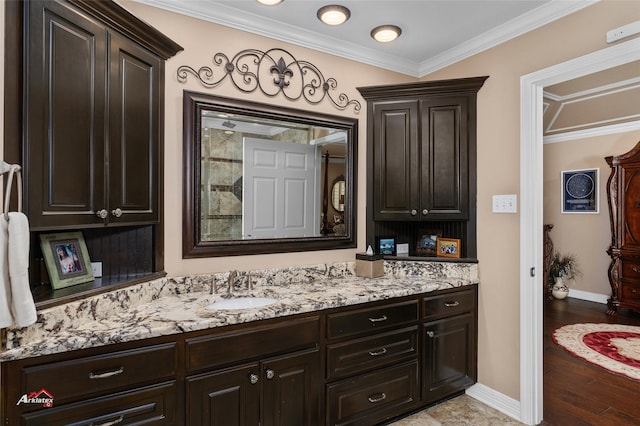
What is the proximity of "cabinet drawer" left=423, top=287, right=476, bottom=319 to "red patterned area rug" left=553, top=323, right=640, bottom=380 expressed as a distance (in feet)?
4.89

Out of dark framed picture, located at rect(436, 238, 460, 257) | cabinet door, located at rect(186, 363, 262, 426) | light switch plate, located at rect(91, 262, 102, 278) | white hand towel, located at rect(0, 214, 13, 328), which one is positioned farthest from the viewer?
dark framed picture, located at rect(436, 238, 460, 257)

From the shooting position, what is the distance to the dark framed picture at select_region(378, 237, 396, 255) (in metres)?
2.92

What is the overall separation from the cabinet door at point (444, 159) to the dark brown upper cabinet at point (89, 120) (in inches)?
73.1

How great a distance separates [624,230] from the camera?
4.44 m

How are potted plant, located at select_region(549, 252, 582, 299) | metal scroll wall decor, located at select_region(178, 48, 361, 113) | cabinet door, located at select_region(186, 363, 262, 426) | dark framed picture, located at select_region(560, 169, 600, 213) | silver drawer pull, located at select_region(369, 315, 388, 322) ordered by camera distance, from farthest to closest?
1. potted plant, located at select_region(549, 252, 582, 299)
2. dark framed picture, located at select_region(560, 169, 600, 213)
3. metal scroll wall decor, located at select_region(178, 48, 361, 113)
4. silver drawer pull, located at select_region(369, 315, 388, 322)
5. cabinet door, located at select_region(186, 363, 262, 426)

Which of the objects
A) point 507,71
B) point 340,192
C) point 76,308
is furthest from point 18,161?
point 507,71

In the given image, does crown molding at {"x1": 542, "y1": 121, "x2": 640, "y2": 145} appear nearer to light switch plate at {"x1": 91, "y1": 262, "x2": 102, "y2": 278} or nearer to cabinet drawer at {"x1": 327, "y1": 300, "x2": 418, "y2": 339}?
cabinet drawer at {"x1": 327, "y1": 300, "x2": 418, "y2": 339}

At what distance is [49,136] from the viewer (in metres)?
1.42

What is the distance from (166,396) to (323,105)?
6.77 feet

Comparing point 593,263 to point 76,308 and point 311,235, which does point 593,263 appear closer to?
point 311,235

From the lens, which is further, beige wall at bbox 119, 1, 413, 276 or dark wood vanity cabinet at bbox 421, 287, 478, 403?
dark wood vanity cabinet at bbox 421, 287, 478, 403

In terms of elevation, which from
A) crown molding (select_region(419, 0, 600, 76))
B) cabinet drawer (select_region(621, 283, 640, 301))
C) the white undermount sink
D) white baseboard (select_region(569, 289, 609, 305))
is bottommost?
white baseboard (select_region(569, 289, 609, 305))

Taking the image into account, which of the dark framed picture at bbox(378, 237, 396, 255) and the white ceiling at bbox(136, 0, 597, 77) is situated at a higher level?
the white ceiling at bbox(136, 0, 597, 77)

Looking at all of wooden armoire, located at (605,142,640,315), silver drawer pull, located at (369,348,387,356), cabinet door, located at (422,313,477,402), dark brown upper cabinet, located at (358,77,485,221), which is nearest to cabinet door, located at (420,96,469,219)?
dark brown upper cabinet, located at (358,77,485,221)
